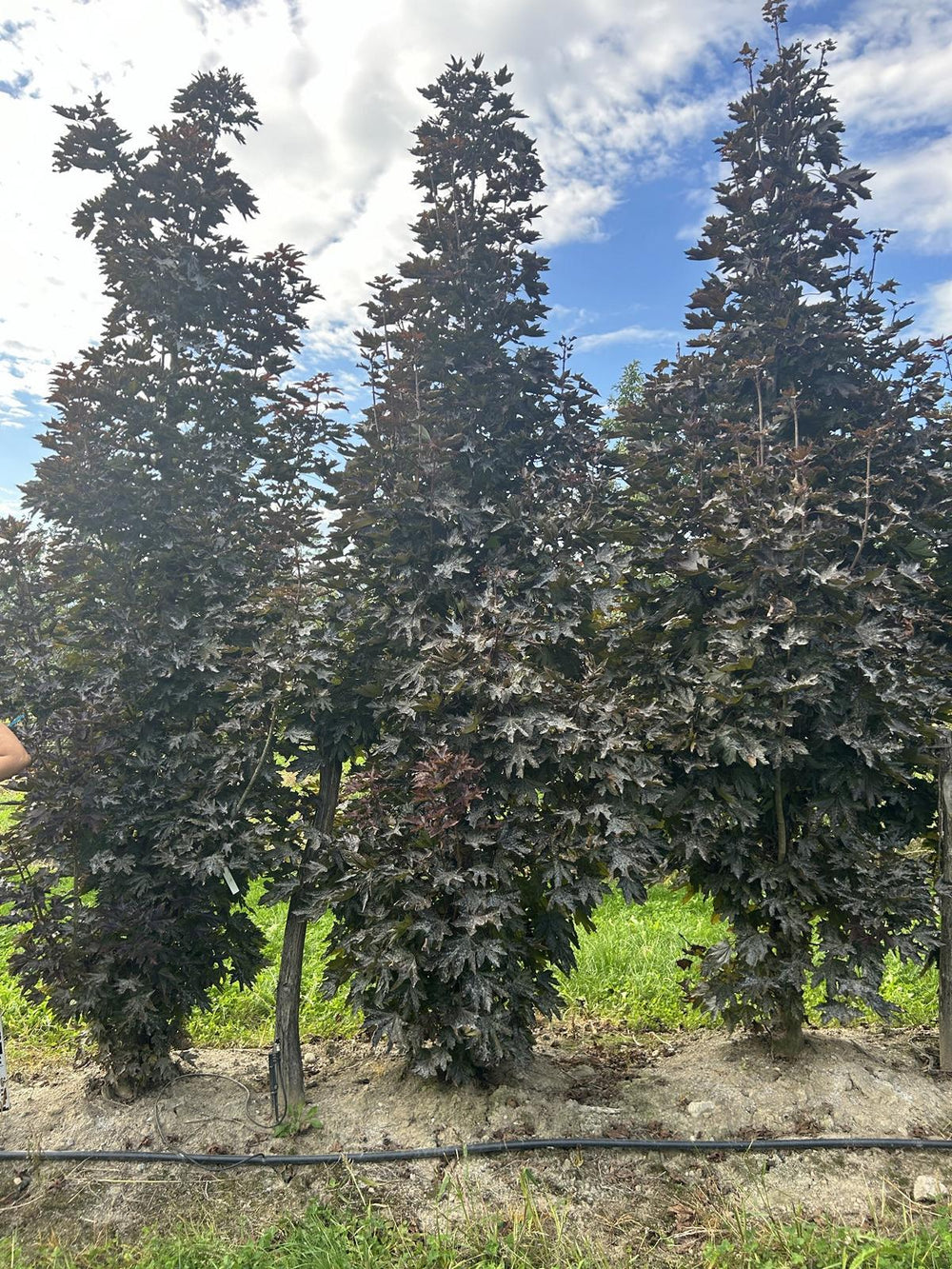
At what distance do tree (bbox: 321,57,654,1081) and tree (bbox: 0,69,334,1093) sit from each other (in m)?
0.51

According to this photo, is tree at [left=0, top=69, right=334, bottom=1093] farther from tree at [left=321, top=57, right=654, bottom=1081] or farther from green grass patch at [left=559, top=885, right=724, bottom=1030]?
green grass patch at [left=559, top=885, right=724, bottom=1030]

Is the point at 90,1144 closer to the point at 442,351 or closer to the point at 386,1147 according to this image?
the point at 386,1147

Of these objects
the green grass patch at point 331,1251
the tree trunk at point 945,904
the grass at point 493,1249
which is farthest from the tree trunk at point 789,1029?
the green grass patch at point 331,1251

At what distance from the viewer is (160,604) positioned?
12.5 ft

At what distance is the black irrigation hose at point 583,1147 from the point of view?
11.0 feet

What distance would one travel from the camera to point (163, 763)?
3621 millimetres

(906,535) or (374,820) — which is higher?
(906,535)

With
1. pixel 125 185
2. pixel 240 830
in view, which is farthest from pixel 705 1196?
pixel 125 185

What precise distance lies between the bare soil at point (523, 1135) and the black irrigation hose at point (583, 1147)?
0.04 m

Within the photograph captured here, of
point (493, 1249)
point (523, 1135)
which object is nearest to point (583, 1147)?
point (523, 1135)

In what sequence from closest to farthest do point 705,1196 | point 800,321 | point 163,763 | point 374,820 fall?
point 705,1196, point 374,820, point 163,763, point 800,321

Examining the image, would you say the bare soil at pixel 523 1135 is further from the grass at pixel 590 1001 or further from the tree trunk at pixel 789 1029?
the grass at pixel 590 1001

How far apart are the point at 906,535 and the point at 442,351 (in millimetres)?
2432

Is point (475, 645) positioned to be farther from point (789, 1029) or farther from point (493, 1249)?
point (789, 1029)
